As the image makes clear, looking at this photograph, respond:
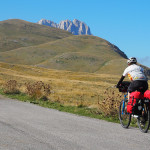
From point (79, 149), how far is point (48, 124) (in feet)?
12.0

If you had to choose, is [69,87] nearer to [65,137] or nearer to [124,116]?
[124,116]

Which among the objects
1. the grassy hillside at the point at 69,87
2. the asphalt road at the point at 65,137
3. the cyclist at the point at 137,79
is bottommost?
the grassy hillside at the point at 69,87

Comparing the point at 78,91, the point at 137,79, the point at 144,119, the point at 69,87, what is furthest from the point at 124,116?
the point at 69,87

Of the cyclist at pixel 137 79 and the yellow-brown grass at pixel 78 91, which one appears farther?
the yellow-brown grass at pixel 78 91

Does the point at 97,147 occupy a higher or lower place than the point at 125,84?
lower

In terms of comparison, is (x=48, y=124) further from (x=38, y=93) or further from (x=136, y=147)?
(x=38, y=93)

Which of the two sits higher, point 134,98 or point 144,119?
point 134,98

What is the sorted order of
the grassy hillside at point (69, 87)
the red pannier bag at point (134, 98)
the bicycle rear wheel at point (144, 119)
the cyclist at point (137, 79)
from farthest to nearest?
1. the grassy hillside at point (69, 87)
2. the cyclist at point (137, 79)
3. the red pannier bag at point (134, 98)
4. the bicycle rear wheel at point (144, 119)

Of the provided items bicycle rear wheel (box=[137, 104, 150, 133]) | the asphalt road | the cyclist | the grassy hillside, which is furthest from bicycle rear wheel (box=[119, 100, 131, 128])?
the grassy hillside

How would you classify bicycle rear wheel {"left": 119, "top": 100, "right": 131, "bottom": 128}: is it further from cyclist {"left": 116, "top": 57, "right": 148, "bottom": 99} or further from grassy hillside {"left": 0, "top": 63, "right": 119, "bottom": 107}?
grassy hillside {"left": 0, "top": 63, "right": 119, "bottom": 107}

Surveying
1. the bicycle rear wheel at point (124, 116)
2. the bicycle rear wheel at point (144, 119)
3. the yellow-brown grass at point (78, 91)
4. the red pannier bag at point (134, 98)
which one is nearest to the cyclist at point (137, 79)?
the red pannier bag at point (134, 98)

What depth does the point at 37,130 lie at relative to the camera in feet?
27.5

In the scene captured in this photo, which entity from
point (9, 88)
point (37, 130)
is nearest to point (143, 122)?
point (37, 130)

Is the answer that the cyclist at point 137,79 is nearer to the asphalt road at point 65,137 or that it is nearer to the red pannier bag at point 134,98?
the red pannier bag at point 134,98
